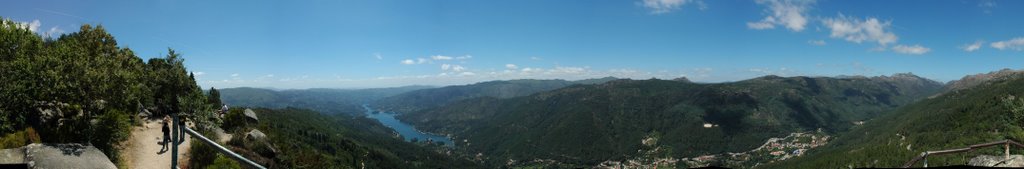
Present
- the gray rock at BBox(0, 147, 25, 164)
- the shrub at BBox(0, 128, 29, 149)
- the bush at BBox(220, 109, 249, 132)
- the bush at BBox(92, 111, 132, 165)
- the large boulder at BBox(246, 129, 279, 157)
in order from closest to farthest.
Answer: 1. the gray rock at BBox(0, 147, 25, 164)
2. the shrub at BBox(0, 128, 29, 149)
3. the bush at BBox(92, 111, 132, 165)
4. the large boulder at BBox(246, 129, 279, 157)
5. the bush at BBox(220, 109, 249, 132)

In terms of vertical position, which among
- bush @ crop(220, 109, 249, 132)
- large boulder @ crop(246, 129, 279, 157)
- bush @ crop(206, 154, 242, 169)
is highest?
bush @ crop(220, 109, 249, 132)

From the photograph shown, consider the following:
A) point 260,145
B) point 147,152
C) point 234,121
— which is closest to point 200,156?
point 147,152

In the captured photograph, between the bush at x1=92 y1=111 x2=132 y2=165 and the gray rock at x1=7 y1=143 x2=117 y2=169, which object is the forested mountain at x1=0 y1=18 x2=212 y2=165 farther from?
the gray rock at x1=7 y1=143 x2=117 y2=169

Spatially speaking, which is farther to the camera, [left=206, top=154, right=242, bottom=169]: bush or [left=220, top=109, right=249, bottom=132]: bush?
[left=220, top=109, right=249, bottom=132]: bush

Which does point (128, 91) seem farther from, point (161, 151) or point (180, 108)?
point (180, 108)

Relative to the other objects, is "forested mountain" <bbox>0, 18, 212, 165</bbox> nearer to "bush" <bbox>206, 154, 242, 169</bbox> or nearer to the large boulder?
"bush" <bbox>206, 154, 242, 169</bbox>

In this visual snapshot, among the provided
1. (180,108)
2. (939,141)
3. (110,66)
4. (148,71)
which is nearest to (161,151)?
(110,66)

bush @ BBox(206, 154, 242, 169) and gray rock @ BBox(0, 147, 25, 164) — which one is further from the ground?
gray rock @ BBox(0, 147, 25, 164)

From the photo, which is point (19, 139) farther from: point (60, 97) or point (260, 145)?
point (260, 145)

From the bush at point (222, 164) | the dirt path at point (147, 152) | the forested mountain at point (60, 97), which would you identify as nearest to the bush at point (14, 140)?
the forested mountain at point (60, 97)

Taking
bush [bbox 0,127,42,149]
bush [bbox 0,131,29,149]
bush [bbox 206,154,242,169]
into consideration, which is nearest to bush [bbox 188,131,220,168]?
bush [bbox 206,154,242,169]

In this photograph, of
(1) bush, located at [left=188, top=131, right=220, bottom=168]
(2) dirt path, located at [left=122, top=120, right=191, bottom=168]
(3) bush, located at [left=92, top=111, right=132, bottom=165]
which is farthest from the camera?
(1) bush, located at [left=188, top=131, right=220, bottom=168]
